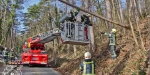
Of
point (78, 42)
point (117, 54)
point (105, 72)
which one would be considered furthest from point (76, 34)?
point (117, 54)

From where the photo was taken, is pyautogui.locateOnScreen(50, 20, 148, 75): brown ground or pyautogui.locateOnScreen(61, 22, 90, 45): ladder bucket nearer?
pyautogui.locateOnScreen(50, 20, 148, 75): brown ground

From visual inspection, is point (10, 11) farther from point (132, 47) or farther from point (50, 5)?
point (132, 47)

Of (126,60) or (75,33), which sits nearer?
(126,60)

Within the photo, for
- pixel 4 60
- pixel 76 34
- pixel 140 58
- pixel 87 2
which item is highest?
pixel 87 2

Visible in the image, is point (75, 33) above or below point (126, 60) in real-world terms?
above

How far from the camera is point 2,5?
142 ft

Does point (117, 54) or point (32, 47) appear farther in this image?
point (32, 47)

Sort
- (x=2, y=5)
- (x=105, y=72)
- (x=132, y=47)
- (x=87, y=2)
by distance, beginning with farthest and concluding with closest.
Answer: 1. (x=2, y=5)
2. (x=87, y=2)
3. (x=132, y=47)
4. (x=105, y=72)

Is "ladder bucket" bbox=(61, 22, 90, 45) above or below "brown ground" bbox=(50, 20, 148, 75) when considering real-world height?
above

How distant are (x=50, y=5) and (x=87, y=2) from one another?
81.6 ft

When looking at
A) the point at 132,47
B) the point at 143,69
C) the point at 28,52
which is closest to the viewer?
the point at 143,69

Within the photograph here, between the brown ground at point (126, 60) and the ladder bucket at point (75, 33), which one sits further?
the ladder bucket at point (75, 33)

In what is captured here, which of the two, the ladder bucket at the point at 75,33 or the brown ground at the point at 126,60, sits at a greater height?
the ladder bucket at the point at 75,33

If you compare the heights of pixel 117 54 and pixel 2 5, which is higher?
pixel 2 5
